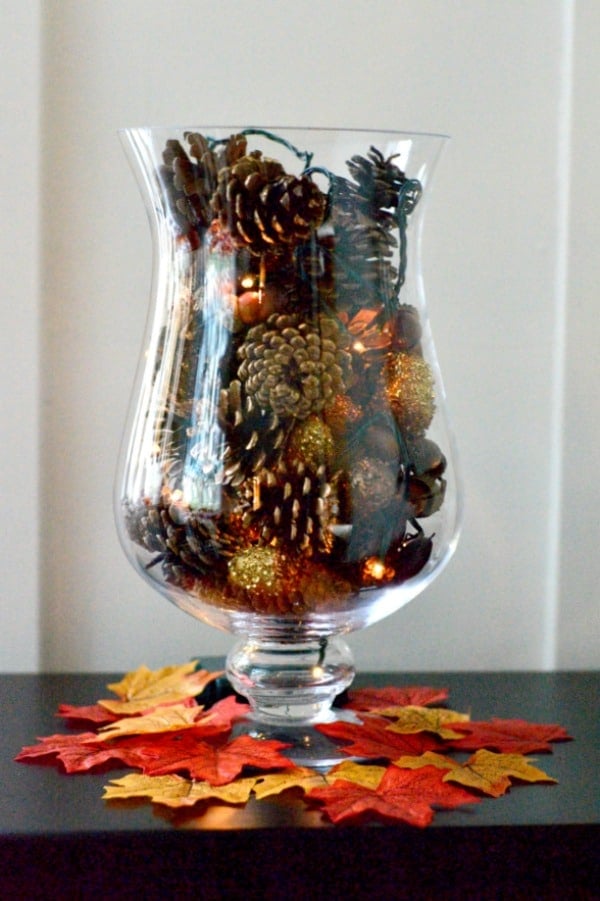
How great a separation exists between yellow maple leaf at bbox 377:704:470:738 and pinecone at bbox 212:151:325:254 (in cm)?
37

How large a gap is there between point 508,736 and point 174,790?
0.26m

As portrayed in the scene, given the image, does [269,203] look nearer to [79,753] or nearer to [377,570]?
[377,570]

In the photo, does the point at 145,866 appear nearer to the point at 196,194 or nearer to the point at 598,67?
the point at 196,194

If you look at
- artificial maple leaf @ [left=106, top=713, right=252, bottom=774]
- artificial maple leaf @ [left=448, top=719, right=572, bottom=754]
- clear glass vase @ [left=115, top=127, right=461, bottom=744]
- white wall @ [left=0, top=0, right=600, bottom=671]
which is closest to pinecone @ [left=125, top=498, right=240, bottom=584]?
clear glass vase @ [left=115, top=127, right=461, bottom=744]

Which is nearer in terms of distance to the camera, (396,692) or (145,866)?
(145,866)

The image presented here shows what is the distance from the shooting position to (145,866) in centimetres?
64

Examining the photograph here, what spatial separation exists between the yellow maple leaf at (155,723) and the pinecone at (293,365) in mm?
269

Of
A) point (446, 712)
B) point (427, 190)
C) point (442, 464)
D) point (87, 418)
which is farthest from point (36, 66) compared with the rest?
point (446, 712)

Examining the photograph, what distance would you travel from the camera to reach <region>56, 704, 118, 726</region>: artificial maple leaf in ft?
2.87

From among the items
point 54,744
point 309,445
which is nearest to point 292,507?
point 309,445

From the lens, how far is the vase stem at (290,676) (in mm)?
804

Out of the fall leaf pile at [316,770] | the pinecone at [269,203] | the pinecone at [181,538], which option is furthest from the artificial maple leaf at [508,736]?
the pinecone at [269,203]

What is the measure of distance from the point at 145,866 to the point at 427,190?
0.49 meters

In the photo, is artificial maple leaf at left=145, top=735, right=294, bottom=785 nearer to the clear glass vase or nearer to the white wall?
the clear glass vase
